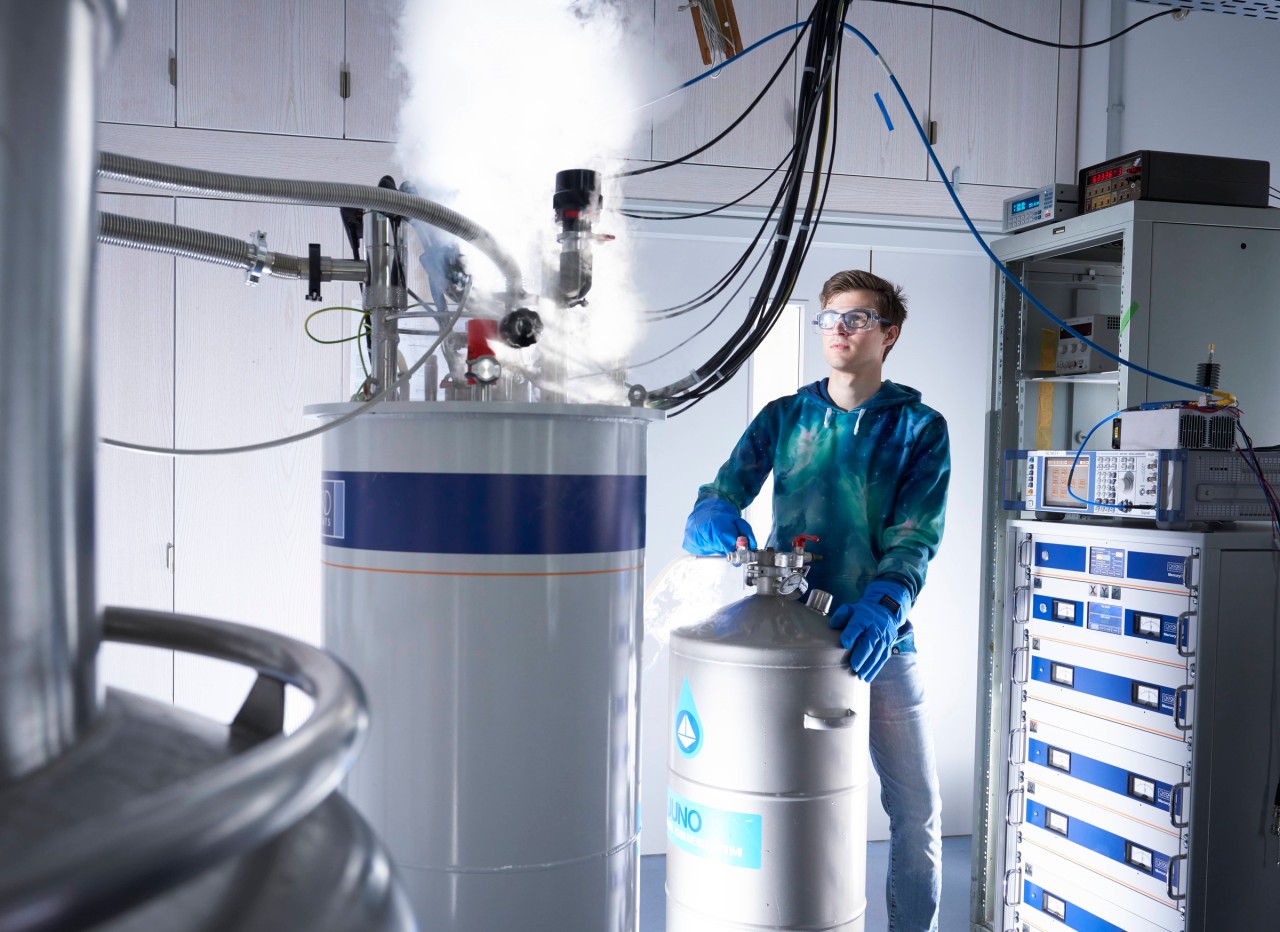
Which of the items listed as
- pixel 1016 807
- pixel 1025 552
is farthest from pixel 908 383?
pixel 1016 807

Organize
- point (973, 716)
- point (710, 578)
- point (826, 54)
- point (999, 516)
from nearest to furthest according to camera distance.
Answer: point (826, 54) → point (999, 516) → point (710, 578) → point (973, 716)

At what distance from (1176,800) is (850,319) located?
42.8 inches

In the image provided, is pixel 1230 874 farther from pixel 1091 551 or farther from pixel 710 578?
pixel 710 578

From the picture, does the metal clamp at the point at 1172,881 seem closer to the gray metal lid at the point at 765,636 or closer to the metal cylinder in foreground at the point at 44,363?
the gray metal lid at the point at 765,636

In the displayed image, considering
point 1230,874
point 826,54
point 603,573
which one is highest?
point 826,54

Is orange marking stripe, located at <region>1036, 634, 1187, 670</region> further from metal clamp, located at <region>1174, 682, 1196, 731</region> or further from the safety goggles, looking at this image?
the safety goggles

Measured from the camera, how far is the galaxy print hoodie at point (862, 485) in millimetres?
1915

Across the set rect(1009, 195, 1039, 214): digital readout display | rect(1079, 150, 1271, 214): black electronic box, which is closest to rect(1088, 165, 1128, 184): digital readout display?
rect(1079, 150, 1271, 214): black electronic box

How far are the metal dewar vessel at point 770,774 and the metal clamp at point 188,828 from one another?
1357 millimetres

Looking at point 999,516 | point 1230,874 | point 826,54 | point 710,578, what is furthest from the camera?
point 710,578

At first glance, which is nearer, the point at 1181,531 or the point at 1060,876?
the point at 1181,531

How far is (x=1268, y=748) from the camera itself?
6.17 ft

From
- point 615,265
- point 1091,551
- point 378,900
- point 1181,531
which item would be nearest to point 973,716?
point 1091,551

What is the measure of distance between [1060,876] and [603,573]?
4.94ft
